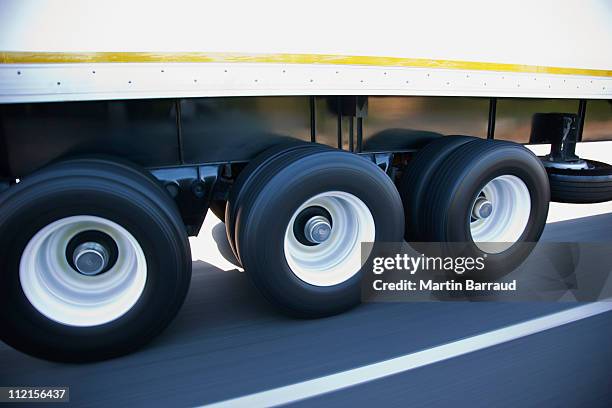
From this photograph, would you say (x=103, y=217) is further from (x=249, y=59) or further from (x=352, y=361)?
(x=352, y=361)

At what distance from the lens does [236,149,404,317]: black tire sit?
2549 millimetres

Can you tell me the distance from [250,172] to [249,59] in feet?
2.19

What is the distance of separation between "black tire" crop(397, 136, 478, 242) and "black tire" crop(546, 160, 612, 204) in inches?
42.4

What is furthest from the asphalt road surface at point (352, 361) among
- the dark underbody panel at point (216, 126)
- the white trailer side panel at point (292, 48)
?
the white trailer side panel at point (292, 48)

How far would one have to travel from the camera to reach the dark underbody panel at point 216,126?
2.52m

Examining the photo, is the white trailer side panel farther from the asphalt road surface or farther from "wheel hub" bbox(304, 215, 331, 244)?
the asphalt road surface

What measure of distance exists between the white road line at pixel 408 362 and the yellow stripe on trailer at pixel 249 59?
171 centimetres

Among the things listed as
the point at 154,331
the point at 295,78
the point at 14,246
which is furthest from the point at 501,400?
the point at 14,246

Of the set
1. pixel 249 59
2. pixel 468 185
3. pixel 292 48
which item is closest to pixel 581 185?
pixel 468 185

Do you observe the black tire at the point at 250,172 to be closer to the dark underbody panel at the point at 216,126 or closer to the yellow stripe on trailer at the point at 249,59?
the dark underbody panel at the point at 216,126

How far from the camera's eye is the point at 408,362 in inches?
94.5

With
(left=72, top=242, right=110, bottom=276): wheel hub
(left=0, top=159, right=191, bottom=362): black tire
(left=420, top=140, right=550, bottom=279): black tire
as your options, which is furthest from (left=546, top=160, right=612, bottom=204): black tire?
(left=72, top=242, right=110, bottom=276): wheel hub

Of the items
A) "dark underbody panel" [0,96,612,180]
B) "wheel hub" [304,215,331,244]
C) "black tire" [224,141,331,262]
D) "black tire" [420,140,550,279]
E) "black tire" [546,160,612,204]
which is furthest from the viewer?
"black tire" [546,160,612,204]

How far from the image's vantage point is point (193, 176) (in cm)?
291
